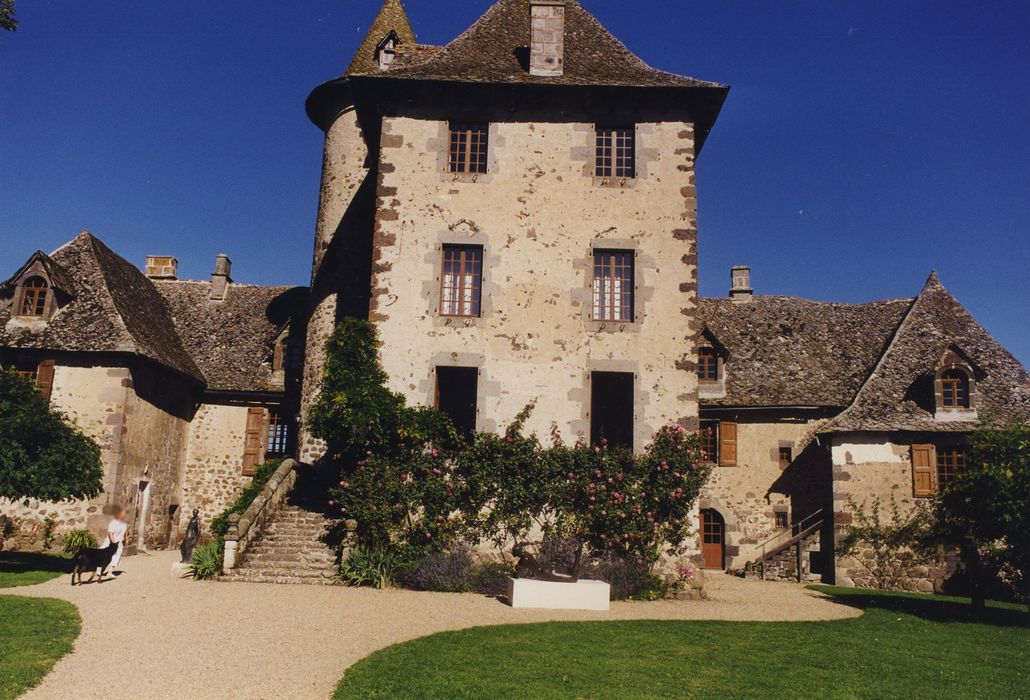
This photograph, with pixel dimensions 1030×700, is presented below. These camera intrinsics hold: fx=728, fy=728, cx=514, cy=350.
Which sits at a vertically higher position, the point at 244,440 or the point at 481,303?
the point at 481,303

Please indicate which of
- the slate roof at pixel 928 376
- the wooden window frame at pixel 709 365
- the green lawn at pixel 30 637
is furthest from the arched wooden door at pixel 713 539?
the green lawn at pixel 30 637

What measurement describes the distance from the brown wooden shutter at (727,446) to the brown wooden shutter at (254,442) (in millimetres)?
13154

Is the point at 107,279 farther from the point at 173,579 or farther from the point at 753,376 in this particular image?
the point at 753,376

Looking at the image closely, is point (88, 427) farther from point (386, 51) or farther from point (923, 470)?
point (923, 470)

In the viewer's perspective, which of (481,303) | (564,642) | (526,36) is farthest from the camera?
(526,36)

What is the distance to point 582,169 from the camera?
50.4 feet

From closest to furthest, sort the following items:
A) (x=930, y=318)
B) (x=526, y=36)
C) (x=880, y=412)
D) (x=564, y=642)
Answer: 1. (x=564, y=642)
2. (x=526, y=36)
3. (x=880, y=412)
4. (x=930, y=318)

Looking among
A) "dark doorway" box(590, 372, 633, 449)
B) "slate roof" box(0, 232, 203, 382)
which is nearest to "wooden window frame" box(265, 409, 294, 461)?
"slate roof" box(0, 232, 203, 382)

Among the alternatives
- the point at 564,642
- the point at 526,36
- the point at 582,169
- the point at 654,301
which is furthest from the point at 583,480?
the point at 526,36

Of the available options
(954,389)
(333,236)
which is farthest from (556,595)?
(954,389)

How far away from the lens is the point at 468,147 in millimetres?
15594

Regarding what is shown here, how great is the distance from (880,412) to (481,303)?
11.2 m

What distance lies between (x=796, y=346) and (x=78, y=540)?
20.1 metres

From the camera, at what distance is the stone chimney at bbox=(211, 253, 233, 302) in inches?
968
